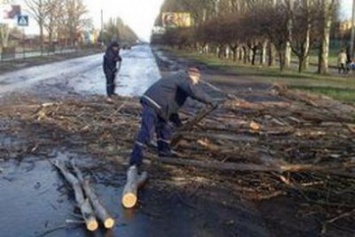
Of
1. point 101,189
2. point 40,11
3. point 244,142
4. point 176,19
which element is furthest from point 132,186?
point 176,19

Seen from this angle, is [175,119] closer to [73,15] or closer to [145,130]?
[145,130]

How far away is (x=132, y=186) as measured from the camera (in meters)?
8.69

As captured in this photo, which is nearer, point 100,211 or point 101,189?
point 100,211

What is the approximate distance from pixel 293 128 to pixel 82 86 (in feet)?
52.7

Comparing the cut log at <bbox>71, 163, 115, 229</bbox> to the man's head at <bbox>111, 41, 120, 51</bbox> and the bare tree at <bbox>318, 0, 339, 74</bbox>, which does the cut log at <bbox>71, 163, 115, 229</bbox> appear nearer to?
the man's head at <bbox>111, 41, 120, 51</bbox>

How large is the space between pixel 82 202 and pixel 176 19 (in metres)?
108

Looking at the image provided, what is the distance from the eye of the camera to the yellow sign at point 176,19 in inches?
4231

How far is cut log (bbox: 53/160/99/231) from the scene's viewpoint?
23.6 ft

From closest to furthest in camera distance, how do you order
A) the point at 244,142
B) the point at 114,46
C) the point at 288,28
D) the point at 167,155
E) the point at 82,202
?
the point at 82,202
the point at 167,155
the point at 244,142
the point at 114,46
the point at 288,28

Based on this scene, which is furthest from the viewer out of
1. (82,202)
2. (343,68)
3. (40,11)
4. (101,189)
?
(40,11)

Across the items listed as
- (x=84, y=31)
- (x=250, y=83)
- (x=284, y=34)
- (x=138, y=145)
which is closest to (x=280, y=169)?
(x=138, y=145)

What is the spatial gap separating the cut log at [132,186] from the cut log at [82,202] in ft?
1.72

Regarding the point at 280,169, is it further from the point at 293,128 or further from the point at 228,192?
the point at 293,128

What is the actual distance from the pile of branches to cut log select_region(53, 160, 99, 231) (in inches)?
62.9
